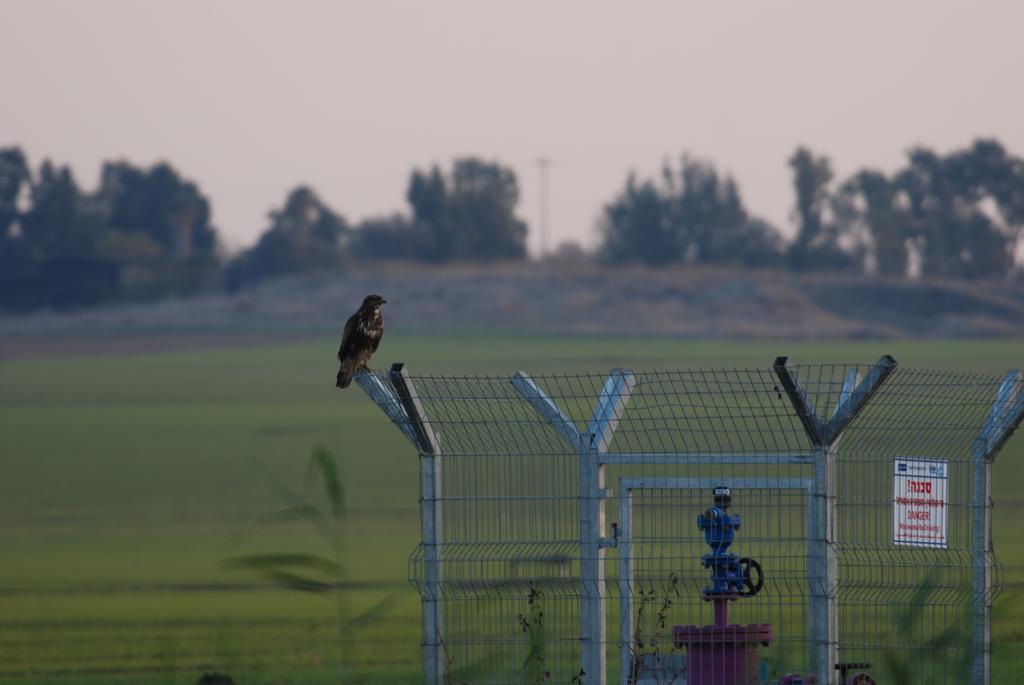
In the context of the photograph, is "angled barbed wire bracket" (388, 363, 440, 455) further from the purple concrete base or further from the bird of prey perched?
the bird of prey perched

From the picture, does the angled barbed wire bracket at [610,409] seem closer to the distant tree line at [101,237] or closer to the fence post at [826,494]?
the fence post at [826,494]

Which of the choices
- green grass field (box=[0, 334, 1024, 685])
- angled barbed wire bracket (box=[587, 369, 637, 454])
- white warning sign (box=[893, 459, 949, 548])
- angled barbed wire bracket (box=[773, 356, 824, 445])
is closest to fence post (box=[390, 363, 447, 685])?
green grass field (box=[0, 334, 1024, 685])

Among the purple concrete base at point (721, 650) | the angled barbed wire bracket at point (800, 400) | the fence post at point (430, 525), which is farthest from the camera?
the purple concrete base at point (721, 650)

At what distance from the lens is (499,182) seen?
381 ft

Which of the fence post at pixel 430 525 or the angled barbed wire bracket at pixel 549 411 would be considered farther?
the fence post at pixel 430 525

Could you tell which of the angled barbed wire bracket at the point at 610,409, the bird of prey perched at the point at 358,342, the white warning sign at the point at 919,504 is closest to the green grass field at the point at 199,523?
the angled barbed wire bracket at the point at 610,409

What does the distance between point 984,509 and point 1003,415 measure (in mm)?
480

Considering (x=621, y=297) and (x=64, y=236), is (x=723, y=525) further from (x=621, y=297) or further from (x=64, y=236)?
(x=64, y=236)

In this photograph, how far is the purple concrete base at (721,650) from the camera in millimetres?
8435

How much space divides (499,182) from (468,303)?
21426mm

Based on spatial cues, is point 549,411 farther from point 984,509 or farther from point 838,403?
point 984,509

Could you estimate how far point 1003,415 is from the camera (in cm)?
870

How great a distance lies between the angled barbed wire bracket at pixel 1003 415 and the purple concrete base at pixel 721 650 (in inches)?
57.2

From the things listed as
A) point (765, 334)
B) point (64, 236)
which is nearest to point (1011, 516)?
point (765, 334)
